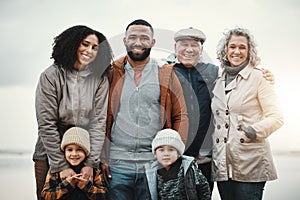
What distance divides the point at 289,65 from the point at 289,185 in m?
0.61

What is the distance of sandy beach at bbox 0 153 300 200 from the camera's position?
8.55ft

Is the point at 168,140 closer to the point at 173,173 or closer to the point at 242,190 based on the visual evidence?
the point at 173,173

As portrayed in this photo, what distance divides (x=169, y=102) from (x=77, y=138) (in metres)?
0.46

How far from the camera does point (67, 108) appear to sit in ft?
7.97

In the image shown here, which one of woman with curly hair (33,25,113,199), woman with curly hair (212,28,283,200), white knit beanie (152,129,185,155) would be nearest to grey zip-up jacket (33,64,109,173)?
woman with curly hair (33,25,113,199)

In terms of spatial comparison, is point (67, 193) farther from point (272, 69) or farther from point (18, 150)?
point (272, 69)

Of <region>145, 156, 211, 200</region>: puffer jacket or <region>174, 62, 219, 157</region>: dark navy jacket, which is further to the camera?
<region>174, 62, 219, 157</region>: dark navy jacket

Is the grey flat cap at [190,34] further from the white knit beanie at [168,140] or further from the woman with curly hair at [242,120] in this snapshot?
the white knit beanie at [168,140]

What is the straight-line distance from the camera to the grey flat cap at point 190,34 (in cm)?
253

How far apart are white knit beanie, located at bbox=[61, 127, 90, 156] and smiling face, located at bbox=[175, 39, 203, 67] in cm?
58

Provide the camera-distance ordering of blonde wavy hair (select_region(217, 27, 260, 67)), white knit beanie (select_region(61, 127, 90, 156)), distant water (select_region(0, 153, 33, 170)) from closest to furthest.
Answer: white knit beanie (select_region(61, 127, 90, 156)) < blonde wavy hair (select_region(217, 27, 260, 67)) < distant water (select_region(0, 153, 33, 170))

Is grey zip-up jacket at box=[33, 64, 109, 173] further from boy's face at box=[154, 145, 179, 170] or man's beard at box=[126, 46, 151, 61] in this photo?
boy's face at box=[154, 145, 179, 170]

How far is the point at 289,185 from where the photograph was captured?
2668 millimetres

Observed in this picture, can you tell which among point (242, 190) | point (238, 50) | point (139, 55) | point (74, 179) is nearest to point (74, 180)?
point (74, 179)
